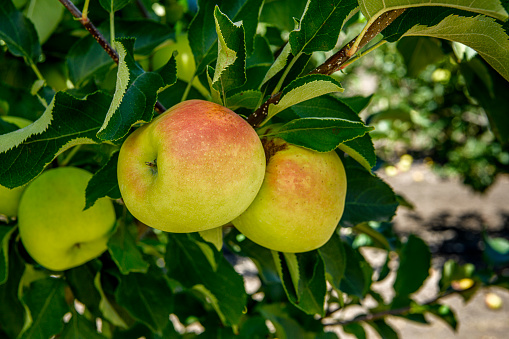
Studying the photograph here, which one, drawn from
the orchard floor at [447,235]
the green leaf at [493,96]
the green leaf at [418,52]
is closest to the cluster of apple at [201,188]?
the green leaf at [493,96]

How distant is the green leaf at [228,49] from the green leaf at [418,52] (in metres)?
0.89

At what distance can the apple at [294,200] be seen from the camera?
1.99 feet

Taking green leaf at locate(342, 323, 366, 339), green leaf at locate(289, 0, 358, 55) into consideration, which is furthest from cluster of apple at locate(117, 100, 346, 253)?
green leaf at locate(342, 323, 366, 339)

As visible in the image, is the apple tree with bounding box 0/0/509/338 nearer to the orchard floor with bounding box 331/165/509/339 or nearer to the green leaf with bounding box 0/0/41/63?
the green leaf with bounding box 0/0/41/63

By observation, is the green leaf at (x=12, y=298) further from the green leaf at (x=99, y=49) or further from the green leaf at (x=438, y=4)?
the green leaf at (x=438, y=4)

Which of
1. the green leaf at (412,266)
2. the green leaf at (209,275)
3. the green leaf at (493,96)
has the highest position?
the green leaf at (493,96)

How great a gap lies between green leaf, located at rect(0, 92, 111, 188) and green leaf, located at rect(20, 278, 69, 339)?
0.44 m

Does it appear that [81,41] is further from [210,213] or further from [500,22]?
[500,22]

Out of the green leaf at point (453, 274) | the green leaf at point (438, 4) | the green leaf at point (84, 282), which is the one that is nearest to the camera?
the green leaf at point (438, 4)

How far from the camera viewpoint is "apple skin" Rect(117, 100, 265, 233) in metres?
0.51

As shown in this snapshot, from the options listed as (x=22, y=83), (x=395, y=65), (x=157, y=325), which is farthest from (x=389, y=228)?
(x=395, y=65)

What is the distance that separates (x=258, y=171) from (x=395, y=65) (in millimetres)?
3902

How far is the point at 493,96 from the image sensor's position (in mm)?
1104

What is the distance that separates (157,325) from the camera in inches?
35.2
